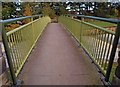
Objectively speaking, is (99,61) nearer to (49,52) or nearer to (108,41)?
(108,41)

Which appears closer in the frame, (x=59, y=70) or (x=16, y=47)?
(x=16, y=47)

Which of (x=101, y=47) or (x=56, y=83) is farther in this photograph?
(x=101, y=47)

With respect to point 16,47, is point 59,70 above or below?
below

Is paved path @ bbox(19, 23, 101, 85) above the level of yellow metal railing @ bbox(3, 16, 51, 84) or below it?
below

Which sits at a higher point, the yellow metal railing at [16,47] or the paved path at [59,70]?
the yellow metal railing at [16,47]

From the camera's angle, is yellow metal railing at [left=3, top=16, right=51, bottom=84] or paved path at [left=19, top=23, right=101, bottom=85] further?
paved path at [left=19, top=23, right=101, bottom=85]

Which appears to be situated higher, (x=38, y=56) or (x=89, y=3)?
(x=38, y=56)

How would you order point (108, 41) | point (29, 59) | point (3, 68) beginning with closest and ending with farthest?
point (3, 68) → point (108, 41) → point (29, 59)

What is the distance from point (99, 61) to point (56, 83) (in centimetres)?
82

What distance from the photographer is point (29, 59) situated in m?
4.23

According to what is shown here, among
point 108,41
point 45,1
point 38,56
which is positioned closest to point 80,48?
point 38,56

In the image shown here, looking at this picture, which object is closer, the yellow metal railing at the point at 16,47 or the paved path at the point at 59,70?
the yellow metal railing at the point at 16,47

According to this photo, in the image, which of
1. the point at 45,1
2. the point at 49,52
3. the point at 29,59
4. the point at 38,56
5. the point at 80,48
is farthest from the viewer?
the point at 45,1

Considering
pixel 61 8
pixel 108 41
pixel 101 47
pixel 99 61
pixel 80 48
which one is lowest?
pixel 61 8
